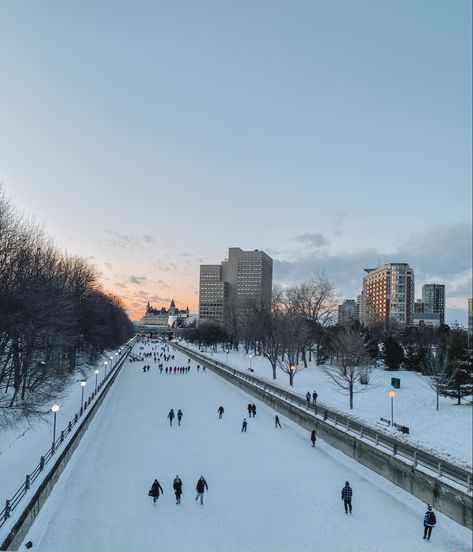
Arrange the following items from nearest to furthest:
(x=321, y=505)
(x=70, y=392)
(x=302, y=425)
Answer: (x=321, y=505), (x=302, y=425), (x=70, y=392)

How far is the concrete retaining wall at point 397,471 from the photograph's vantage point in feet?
48.0

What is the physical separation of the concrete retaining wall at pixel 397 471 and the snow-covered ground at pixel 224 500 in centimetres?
37

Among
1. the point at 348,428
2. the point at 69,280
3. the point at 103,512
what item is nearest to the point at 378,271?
the point at 69,280

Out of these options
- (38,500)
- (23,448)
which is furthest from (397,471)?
(23,448)

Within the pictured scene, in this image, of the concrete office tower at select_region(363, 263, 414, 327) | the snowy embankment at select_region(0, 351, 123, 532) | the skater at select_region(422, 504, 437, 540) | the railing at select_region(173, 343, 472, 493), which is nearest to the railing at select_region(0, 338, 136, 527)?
the snowy embankment at select_region(0, 351, 123, 532)

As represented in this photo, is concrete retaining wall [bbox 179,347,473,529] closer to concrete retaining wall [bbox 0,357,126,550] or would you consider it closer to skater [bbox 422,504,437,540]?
skater [bbox 422,504,437,540]

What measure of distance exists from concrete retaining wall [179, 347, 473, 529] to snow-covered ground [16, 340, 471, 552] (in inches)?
14.4

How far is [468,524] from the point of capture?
1415 centimetres

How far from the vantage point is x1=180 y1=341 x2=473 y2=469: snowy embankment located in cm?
2239

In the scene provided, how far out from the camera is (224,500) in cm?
1614

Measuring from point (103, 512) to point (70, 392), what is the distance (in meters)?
24.7

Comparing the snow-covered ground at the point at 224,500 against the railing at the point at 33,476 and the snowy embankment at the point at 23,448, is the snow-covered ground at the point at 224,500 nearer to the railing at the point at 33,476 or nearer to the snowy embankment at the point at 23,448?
the railing at the point at 33,476

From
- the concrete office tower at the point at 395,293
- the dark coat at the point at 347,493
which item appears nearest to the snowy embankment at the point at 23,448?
the dark coat at the point at 347,493

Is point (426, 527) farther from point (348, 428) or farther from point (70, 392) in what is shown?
point (70, 392)
